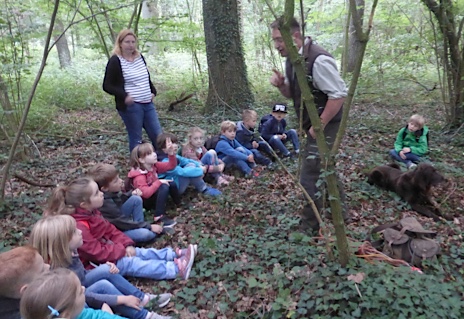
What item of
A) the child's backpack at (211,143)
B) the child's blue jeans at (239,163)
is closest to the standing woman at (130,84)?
the child's backpack at (211,143)

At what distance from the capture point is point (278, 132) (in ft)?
22.7

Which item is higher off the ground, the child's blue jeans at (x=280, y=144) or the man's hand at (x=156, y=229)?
the child's blue jeans at (x=280, y=144)

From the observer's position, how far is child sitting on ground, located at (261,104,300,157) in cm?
667

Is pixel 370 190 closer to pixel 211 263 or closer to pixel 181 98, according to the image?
pixel 211 263

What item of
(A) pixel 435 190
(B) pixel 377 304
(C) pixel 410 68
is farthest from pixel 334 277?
(C) pixel 410 68

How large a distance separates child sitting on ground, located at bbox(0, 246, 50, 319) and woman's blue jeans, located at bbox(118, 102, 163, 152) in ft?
11.2

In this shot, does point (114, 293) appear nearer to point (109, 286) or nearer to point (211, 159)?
point (109, 286)

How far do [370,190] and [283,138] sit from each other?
2.09m

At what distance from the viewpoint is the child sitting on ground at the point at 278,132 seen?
21.9ft

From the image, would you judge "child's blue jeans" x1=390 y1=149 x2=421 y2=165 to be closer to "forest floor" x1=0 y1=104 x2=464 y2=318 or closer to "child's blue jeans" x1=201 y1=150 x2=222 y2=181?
"forest floor" x1=0 y1=104 x2=464 y2=318

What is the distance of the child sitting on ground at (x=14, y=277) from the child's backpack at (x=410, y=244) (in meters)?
3.05

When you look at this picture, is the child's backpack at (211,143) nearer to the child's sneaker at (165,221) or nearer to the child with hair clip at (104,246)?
the child's sneaker at (165,221)

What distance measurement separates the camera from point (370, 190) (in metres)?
5.29

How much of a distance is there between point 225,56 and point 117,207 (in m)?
5.76
